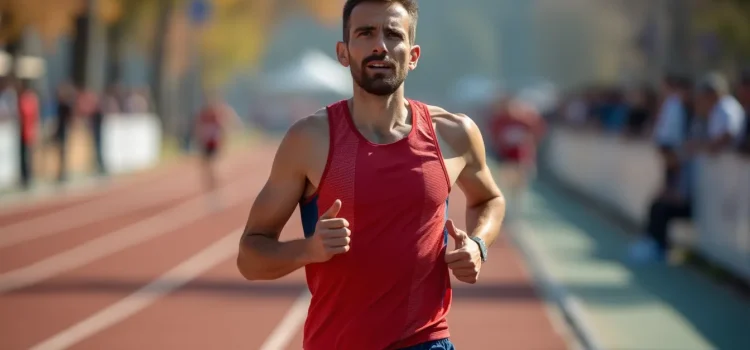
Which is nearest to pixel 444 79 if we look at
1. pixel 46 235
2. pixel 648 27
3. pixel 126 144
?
pixel 126 144

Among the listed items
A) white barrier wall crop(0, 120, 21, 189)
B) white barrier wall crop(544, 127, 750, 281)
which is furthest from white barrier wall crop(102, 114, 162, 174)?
white barrier wall crop(544, 127, 750, 281)

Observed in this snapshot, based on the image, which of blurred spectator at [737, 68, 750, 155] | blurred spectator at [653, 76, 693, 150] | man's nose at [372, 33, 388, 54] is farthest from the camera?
blurred spectator at [653, 76, 693, 150]

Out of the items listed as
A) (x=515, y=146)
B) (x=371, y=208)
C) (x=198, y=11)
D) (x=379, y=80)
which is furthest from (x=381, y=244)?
(x=198, y=11)

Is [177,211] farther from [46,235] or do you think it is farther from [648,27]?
[648,27]

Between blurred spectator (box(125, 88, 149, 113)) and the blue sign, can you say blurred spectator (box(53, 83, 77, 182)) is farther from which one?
blurred spectator (box(125, 88, 149, 113))

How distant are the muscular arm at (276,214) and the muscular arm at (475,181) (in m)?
0.51

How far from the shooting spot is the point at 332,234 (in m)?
4.25

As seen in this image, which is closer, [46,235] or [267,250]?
[267,250]

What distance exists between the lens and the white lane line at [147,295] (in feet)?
36.1

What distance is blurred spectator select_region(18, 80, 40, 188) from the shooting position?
1037 inches

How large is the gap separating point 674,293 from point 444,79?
12363 cm

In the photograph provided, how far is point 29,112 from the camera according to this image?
86.7ft

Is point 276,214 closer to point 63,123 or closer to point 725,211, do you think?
point 725,211

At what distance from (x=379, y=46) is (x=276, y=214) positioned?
2.01 feet
